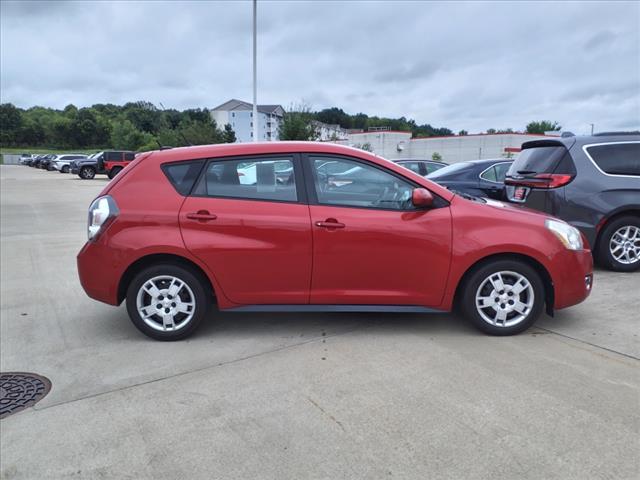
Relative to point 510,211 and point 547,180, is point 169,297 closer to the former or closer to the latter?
point 510,211

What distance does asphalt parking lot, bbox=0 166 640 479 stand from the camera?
2.50 m

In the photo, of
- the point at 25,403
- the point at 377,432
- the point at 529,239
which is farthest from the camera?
the point at 529,239

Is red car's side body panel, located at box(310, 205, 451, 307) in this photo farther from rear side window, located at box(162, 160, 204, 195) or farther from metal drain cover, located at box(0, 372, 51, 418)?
metal drain cover, located at box(0, 372, 51, 418)

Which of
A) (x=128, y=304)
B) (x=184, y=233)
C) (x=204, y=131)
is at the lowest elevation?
(x=128, y=304)

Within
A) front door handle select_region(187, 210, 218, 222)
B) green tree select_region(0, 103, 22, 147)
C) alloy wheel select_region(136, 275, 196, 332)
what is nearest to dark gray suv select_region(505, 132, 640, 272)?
front door handle select_region(187, 210, 218, 222)

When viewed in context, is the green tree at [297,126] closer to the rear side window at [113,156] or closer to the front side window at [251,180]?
the rear side window at [113,156]

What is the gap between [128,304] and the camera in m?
4.06

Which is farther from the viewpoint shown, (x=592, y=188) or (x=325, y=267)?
(x=592, y=188)

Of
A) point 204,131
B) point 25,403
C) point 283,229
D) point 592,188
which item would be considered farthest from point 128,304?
point 204,131

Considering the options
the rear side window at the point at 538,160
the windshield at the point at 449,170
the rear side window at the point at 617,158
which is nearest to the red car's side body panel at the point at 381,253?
the rear side window at the point at 538,160

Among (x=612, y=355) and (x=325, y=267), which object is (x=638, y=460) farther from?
(x=325, y=267)

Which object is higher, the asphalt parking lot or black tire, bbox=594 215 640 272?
black tire, bbox=594 215 640 272

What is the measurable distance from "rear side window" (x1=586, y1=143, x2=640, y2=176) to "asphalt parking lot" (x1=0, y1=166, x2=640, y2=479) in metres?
2.14

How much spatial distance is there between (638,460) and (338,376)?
1801mm
